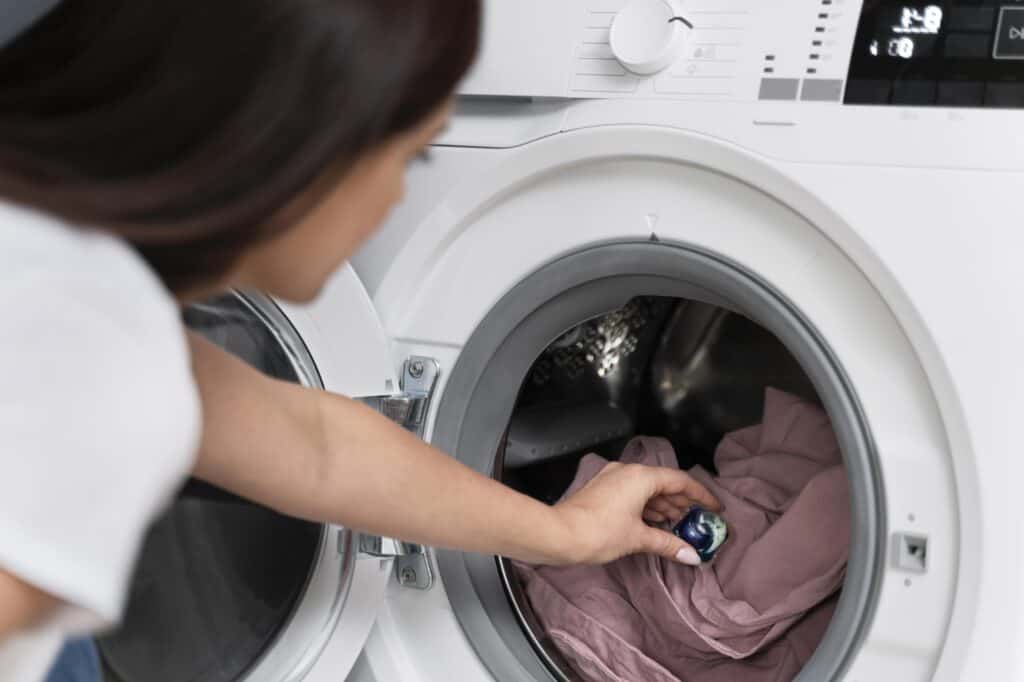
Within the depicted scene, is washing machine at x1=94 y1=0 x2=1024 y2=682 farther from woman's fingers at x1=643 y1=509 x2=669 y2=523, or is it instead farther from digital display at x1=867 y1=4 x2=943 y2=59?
woman's fingers at x1=643 y1=509 x2=669 y2=523

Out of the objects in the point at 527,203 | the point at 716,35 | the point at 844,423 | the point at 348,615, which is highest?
the point at 716,35

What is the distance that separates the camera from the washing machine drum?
2.78 ft

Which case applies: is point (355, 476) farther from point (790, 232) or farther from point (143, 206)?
point (790, 232)

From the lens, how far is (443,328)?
0.81 m

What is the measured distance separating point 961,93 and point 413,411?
0.49 metres

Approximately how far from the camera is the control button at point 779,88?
2.14ft

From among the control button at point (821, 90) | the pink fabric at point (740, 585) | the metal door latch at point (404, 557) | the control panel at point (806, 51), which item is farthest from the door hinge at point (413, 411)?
the control button at point (821, 90)

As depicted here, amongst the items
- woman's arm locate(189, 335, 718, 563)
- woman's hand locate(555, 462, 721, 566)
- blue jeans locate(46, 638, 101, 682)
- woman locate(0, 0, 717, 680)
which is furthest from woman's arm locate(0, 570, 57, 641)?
woman's hand locate(555, 462, 721, 566)

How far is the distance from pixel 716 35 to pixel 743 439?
17.9 inches

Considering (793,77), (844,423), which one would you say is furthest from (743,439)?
(793,77)

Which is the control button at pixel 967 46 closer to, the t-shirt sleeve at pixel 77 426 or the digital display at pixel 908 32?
the digital display at pixel 908 32

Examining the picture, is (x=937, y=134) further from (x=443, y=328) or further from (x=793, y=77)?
(x=443, y=328)

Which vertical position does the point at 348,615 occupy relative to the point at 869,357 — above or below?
below

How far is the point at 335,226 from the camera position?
43 cm
